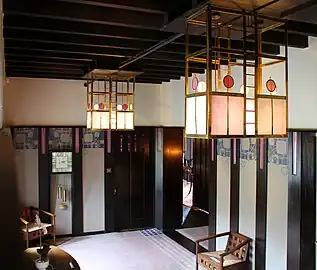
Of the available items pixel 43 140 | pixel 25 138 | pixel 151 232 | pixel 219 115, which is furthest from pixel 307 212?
pixel 25 138

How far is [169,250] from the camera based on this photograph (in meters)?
6.90

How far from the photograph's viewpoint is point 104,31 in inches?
146

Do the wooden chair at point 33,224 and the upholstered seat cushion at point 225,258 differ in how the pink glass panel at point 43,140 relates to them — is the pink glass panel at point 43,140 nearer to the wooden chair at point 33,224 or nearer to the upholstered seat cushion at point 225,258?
the wooden chair at point 33,224

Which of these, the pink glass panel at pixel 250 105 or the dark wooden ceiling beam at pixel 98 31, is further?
the dark wooden ceiling beam at pixel 98 31

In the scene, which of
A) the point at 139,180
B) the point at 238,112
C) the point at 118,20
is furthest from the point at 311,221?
the point at 139,180

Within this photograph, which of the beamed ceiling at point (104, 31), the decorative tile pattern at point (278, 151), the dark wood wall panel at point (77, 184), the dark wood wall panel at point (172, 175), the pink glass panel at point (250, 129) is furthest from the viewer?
the dark wood wall panel at point (172, 175)

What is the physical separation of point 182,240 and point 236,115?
5.78m

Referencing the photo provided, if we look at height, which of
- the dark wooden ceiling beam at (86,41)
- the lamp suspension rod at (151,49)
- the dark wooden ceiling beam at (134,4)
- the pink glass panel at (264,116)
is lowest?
the pink glass panel at (264,116)

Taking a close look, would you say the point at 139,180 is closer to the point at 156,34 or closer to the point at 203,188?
the point at 203,188

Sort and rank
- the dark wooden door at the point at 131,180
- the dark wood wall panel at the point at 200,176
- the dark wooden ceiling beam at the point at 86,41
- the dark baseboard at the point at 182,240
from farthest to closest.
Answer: the dark wood wall panel at the point at 200,176
the dark wooden door at the point at 131,180
the dark baseboard at the point at 182,240
the dark wooden ceiling beam at the point at 86,41

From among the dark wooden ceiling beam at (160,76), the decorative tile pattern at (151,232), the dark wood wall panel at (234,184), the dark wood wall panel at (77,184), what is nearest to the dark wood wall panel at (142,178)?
the decorative tile pattern at (151,232)

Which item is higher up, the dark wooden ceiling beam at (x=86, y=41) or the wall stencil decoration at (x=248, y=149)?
the dark wooden ceiling beam at (x=86, y=41)

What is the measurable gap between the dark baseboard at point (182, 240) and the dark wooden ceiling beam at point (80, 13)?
479 centimetres

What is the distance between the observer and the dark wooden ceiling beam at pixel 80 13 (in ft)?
9.54
